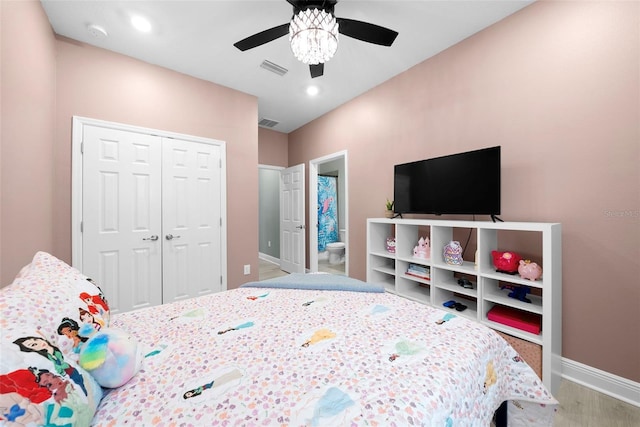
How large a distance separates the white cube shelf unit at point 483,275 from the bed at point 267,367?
27.0 inches

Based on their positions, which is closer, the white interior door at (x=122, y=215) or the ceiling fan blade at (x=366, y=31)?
the ceiling fan blade at (x=366, y=31)

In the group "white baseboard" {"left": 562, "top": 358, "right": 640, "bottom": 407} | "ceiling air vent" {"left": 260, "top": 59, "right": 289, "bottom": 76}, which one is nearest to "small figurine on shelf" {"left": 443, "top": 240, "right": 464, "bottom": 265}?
"white baseboard" {"left": 562, "top": 358, "right": 640, "bottom": 407}

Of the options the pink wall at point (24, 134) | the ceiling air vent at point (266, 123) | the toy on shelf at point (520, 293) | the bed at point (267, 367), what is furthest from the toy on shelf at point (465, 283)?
the ceiling air vent at point (266, 123)

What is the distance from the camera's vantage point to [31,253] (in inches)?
73.1

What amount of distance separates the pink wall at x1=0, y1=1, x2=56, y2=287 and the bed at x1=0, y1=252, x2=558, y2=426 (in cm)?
97

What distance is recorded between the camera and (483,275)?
1.96 meters

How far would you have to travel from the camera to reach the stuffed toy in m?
0.78

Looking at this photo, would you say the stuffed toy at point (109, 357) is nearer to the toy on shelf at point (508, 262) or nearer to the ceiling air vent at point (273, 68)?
the toy on shelf at point (508, 262)

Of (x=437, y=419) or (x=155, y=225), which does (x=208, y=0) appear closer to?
(x=155, y=225)

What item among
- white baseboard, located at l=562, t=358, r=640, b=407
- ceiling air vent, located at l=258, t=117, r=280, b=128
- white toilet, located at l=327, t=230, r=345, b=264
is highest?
ceiling air vent, located at l=258, t=117, r=280, b=128

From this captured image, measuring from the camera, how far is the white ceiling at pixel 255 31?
201 cm

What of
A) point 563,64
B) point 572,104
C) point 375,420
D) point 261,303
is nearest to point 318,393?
point 375,420

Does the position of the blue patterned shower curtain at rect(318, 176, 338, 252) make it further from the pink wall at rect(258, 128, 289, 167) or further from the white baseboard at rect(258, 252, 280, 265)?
the pink wall at rect(258, 128, 289, 167)

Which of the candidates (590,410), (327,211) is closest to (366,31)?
(590,410)
